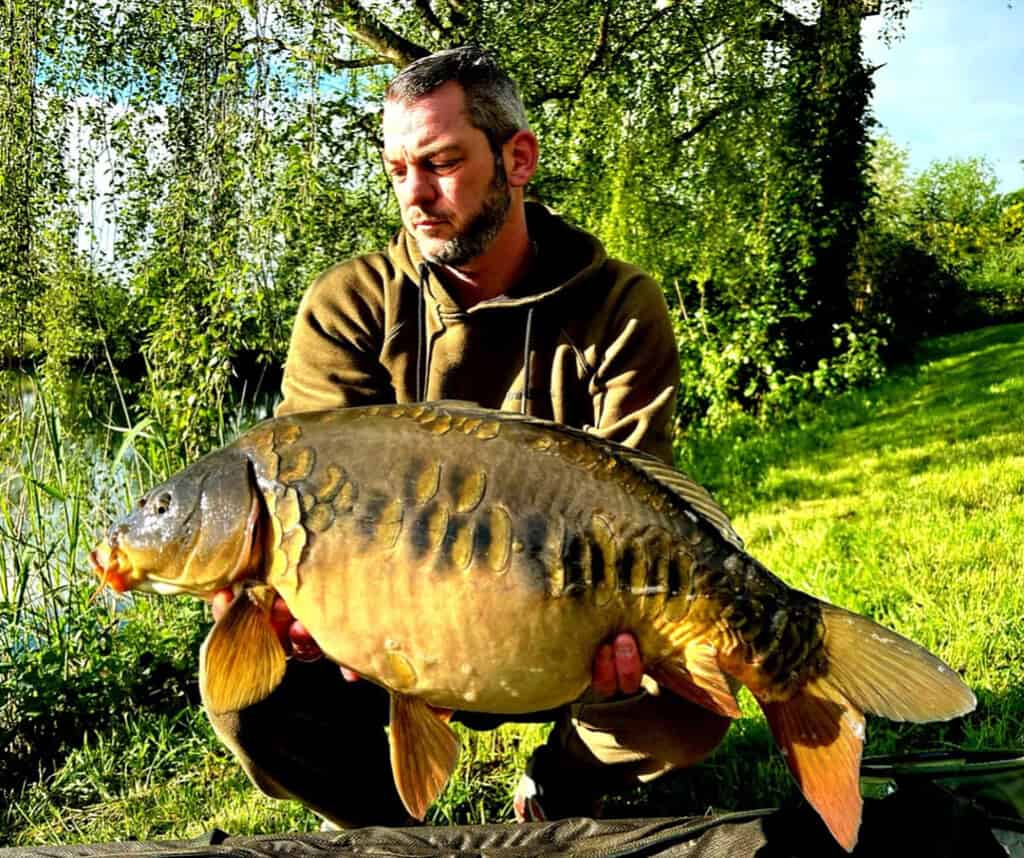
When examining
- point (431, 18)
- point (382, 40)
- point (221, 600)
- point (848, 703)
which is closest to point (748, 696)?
point (848, 703)

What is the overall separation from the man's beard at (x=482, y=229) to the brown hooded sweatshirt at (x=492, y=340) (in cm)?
7

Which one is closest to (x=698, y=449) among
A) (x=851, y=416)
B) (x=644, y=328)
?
(x=851, y=416)

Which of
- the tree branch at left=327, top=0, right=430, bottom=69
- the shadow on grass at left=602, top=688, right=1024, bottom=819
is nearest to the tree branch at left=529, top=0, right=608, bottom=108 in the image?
the tree branch at left=327, top=0, right=430, bottom=69

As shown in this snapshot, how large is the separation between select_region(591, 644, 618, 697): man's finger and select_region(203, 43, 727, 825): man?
1.08 feet

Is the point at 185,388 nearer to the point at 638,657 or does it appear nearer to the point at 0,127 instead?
the point at 0,127

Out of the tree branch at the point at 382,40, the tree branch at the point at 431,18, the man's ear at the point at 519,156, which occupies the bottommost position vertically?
the man's ear at the point at 519,156

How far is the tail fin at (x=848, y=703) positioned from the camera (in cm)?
110

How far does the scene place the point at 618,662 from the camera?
1172 millimetres

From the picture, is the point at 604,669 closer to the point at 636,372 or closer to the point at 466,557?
the point at 466,557

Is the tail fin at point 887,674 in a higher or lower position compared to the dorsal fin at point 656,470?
lower

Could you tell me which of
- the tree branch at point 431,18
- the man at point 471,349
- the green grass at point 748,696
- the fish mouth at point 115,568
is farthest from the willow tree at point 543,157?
the fish mouth at point 115,568

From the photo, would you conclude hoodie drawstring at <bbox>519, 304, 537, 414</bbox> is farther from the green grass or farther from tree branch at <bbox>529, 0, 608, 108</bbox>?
tree branch at <bbox>529, 0, 608, 108</bbox>

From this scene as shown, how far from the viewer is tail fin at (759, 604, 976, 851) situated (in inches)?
43.3

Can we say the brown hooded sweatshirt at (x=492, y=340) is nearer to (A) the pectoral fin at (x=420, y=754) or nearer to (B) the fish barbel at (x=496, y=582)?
(B) the fish barbel at (x=496, y=582)
